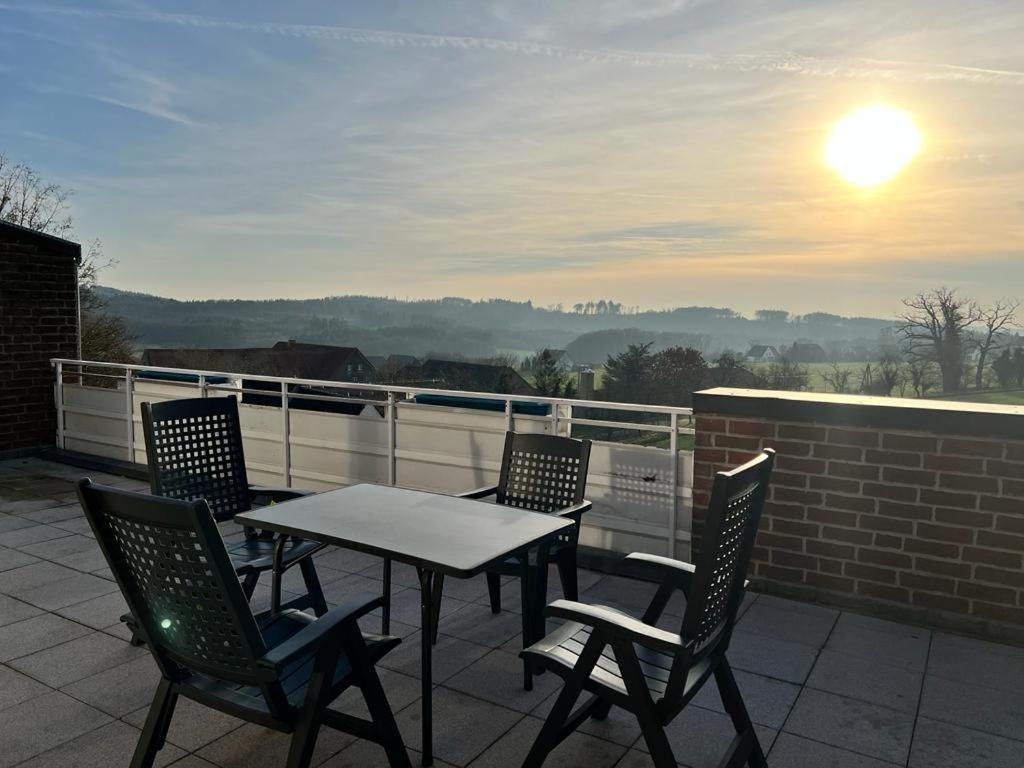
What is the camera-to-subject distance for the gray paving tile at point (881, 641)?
3252mm

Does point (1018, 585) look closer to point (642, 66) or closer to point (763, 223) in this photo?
point (642, 66)

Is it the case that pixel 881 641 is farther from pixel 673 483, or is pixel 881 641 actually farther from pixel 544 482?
pixel 544 482

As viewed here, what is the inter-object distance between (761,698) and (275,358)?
81.4 feet

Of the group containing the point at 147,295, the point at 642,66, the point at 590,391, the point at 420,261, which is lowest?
the point at 590,391

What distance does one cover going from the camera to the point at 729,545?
2.08m

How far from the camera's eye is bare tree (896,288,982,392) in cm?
1945

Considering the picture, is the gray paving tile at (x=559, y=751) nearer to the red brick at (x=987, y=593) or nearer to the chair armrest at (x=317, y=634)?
the chair armrest at (x=317, y=634)

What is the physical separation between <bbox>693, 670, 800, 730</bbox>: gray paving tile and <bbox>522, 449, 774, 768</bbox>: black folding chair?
38cm

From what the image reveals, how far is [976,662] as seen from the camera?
3.22 metres

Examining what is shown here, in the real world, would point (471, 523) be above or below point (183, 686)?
above

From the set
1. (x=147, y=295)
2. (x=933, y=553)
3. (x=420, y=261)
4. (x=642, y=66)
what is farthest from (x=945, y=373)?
(x=420, y=261)

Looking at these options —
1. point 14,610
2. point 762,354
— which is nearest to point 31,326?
point 14,610

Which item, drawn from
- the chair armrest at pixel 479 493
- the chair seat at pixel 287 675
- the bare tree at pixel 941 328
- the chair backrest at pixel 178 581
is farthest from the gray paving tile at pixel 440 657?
the bare tree at pixel 941 328

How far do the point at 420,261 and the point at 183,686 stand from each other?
36.9 metres
